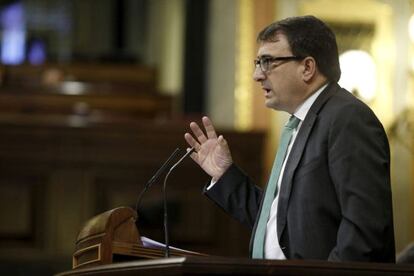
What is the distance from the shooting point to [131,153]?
7.26 metres

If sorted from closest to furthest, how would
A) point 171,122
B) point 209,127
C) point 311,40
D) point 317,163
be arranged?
point 317,163, point 311,40, point 209,127, point 171,122

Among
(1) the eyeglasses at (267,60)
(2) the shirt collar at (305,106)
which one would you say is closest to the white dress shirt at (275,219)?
(2) the shirt collar at (305,106)

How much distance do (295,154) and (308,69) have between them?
0.23 metres

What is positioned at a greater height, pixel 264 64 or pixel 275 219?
pixel 264 64

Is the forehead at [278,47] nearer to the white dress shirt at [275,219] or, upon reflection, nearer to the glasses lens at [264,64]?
the glasses lens at [264,64]

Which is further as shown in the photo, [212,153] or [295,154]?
[212,153]

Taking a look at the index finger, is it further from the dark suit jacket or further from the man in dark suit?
the dark suit jacket

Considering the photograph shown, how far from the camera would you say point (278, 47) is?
3.10 meters

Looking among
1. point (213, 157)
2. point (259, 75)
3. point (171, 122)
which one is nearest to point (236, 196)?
point (213, 157)

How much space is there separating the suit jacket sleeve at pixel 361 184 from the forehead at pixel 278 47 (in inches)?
9.5

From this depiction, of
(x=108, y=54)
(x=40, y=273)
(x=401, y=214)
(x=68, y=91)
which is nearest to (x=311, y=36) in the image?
(x=40, y=273)

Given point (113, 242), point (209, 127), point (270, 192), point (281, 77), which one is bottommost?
point (113, 242)

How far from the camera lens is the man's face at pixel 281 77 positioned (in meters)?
3.09

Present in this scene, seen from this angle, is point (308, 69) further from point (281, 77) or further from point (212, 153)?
point (212, 153)
